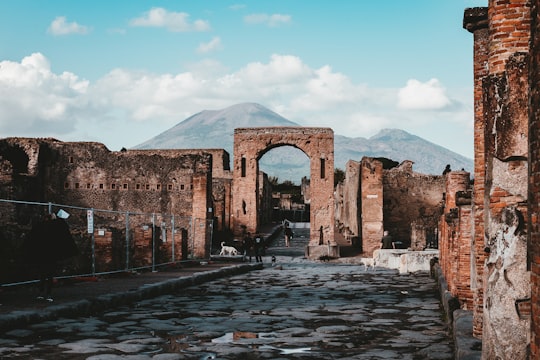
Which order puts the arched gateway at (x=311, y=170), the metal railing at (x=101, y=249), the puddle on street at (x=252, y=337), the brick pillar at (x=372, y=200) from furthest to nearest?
the arched gateway at (x=311, y=170)
the brick pillar at (x=372, y=200)
the metal railing at (x=101, y=249)
the puddle on street at (x=252, y=337)

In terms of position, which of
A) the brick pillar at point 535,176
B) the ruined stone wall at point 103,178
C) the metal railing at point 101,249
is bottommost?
the metal railing at point 101,249

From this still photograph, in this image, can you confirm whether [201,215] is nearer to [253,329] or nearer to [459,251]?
[459,251]

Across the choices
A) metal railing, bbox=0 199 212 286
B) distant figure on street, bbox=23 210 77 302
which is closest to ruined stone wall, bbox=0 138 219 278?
metal railing, bbox=0 199 212 286

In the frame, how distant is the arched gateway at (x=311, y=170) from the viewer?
95.6 feet

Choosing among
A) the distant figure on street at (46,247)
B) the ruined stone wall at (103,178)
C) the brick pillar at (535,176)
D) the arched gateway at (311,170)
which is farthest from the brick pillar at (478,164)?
the arched gateway at (311,170)

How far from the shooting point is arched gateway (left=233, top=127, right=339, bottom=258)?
2914 cm

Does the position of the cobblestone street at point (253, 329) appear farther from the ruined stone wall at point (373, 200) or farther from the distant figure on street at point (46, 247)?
the ruined stone wall at point (373, 200)

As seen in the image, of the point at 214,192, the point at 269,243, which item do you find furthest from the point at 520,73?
the point at 214,192

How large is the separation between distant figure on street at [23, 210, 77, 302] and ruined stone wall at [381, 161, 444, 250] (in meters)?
21.7

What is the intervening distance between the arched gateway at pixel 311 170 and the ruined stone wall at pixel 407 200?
259 cm

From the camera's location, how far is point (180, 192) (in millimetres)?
25531

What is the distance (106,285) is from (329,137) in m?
19.5

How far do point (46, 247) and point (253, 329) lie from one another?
333 centimetres

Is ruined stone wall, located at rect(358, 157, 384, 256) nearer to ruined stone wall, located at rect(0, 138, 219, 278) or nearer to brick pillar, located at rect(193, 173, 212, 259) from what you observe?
ruined stone wall, located at rect(0, 138, 219, 278)
